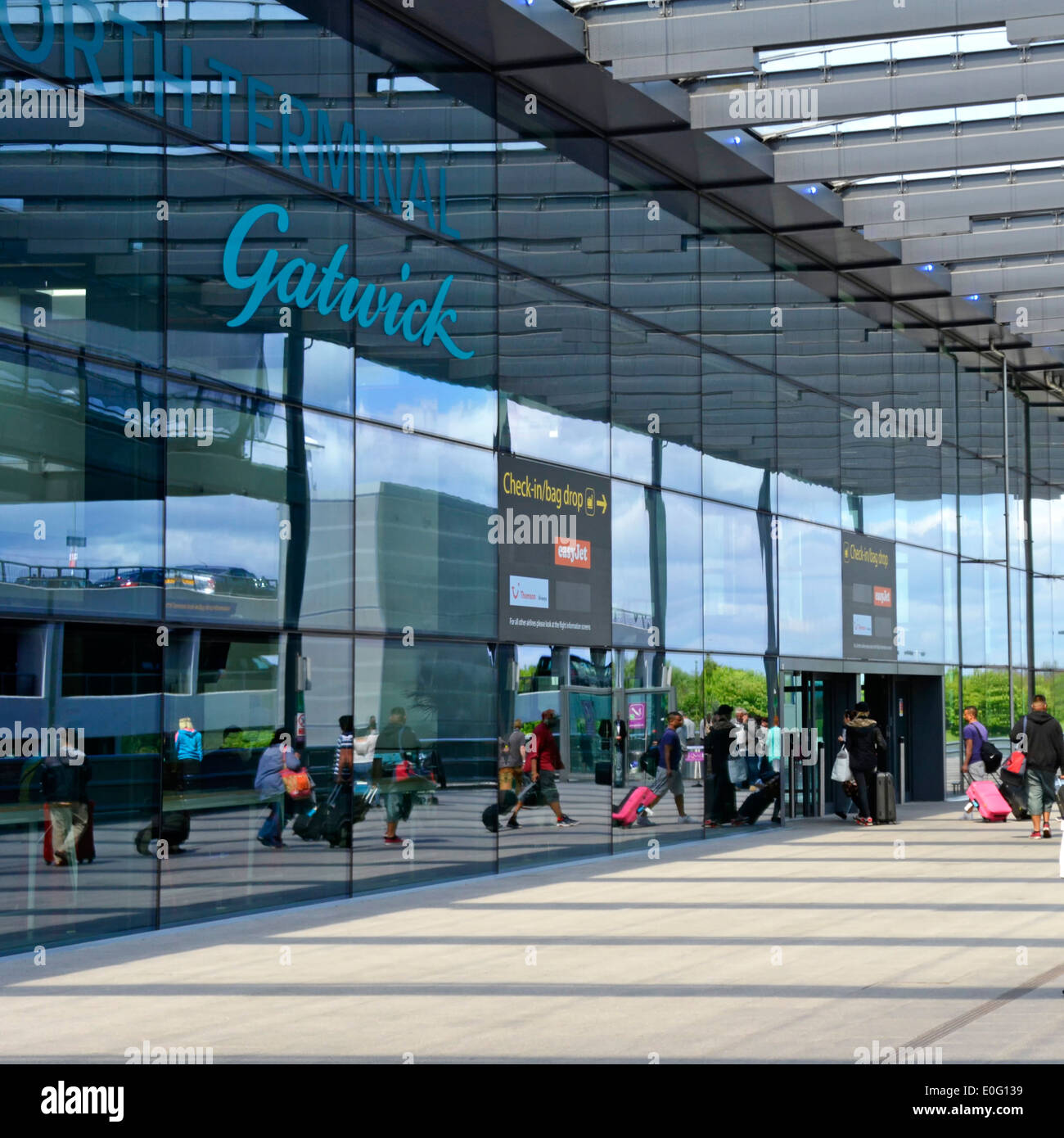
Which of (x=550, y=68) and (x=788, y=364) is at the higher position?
(x=550, y=68)

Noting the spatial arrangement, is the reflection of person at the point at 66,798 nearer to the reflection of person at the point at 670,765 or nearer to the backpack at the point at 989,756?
the reflection of person at the point at 670,765

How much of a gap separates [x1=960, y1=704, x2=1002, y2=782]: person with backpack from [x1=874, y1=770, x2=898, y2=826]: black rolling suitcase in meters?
2.24

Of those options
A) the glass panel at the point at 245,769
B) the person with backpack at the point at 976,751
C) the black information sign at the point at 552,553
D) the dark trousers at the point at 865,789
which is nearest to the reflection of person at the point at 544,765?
the black information sign at the point at 552,553

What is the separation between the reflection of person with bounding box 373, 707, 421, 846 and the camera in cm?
1443

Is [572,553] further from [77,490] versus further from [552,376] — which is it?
[77,490]

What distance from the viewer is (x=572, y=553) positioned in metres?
17.7

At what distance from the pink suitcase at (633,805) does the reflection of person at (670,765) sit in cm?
9

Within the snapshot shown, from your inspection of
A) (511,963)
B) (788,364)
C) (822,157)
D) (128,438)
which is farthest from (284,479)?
(788,364)

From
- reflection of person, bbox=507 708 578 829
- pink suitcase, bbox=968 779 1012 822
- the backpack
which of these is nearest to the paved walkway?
reflection of person, bbox=507 708 578 829

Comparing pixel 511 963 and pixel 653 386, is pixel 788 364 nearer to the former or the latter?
pixel 653 386

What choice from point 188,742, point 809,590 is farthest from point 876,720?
point 188,742

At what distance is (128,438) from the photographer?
11.7 metres

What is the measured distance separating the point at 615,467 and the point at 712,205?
181 inches

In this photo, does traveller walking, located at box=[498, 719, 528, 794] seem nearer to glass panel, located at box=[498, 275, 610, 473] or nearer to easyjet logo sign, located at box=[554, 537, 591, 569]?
easyjet logo sign, located at box=[554, 537, 591, 569]
